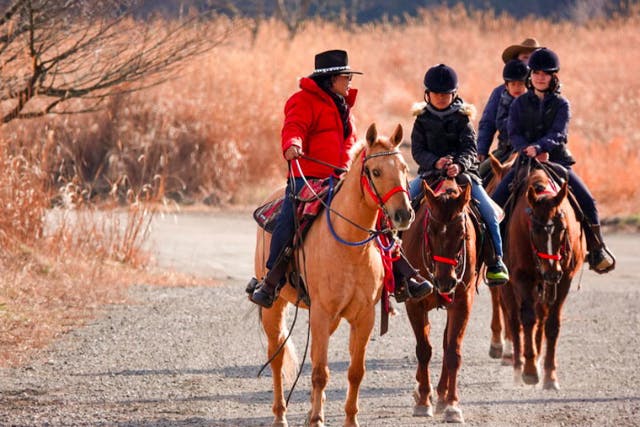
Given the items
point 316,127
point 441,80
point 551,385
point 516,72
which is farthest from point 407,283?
point 516,72

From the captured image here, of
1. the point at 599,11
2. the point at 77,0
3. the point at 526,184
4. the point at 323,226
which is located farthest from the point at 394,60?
the point at 323,226

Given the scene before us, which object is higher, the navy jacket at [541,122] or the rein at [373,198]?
the navy jacket at [541,122]

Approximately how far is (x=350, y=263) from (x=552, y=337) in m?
3.21

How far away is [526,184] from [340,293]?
131 inches

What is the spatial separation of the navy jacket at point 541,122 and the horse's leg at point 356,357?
3455 millimetres

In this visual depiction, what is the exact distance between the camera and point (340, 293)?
781 cm

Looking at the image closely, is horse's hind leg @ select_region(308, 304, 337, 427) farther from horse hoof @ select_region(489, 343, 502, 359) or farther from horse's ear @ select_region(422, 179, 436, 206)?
horse hoof @ select_region(489, 343, 502, 359)

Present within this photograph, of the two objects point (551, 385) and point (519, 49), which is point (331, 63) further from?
point (519, 49)

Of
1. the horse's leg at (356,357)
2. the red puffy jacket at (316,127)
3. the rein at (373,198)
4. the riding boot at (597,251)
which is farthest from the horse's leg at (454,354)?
the riding boot at (597,251)

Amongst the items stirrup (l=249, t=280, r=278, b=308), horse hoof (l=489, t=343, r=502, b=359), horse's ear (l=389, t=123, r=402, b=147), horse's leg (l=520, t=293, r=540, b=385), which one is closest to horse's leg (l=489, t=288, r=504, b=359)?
horse hoof (l=489, t=343, r=502, b=359)

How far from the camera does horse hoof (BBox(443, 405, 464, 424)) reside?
8.60 m

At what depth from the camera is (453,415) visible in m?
8.61

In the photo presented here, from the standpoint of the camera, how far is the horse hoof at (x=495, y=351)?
457 inches

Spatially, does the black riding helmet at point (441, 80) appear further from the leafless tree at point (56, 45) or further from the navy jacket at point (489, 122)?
the leafless tree at point (56, 45)
